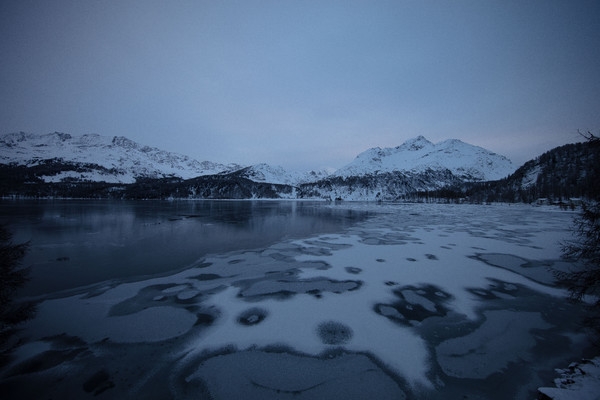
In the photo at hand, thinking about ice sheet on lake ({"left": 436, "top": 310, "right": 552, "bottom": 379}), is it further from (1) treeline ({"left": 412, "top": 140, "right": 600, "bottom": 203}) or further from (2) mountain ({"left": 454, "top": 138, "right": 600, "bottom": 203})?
(2) mountain ({"left": 454, "top": 138, "right": 600, "bottom": 203})

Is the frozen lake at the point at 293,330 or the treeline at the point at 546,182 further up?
the treeline at the point at 546,182

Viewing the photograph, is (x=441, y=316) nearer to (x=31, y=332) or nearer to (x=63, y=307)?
(x=31, y=332)

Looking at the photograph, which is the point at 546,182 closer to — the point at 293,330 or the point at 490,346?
the point at 490,346

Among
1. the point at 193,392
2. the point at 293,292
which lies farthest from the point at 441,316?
the point at 193,392

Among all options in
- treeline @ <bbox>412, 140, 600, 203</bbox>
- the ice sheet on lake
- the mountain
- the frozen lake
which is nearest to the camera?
the frozen lake

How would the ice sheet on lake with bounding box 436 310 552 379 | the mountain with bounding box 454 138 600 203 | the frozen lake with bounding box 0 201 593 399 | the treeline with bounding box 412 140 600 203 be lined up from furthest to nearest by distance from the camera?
the mountain with bounding box 454 138 600 203 → the treeline with bounding box 412 140 600 203 → the ice sheet on lake with bounding box 436 310 552 379 → the frozen lake with bounding box 0 201 593 399

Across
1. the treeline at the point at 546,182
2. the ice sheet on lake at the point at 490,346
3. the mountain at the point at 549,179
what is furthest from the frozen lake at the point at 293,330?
the mountain at the point at 549,179

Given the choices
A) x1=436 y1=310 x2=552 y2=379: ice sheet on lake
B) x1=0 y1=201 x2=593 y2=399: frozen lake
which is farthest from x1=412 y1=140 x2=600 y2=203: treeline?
x1=436 y1=310 x2=552 y2=379: ice sheet on lake

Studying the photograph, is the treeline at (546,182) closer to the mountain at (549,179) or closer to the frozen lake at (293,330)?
the mountain at (549,179)

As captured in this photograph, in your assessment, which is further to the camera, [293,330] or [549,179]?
[549,179]

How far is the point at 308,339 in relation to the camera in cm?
607

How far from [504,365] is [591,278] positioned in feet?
11.3

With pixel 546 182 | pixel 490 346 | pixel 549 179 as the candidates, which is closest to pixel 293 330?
pixel 490 346

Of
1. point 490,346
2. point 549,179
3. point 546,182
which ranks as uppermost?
point 549,179
